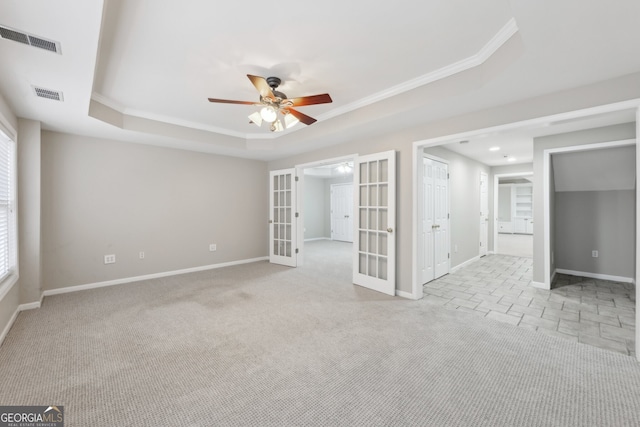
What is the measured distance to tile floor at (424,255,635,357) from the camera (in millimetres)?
2770

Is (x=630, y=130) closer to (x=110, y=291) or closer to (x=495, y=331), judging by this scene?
(x=495, y=331)

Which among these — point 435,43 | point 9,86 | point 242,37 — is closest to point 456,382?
point 435,43

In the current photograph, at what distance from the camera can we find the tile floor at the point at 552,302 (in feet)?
9.09

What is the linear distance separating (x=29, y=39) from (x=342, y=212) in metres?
8.62

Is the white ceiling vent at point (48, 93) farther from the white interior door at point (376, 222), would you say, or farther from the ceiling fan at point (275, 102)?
the white interior door at point (376, 222)

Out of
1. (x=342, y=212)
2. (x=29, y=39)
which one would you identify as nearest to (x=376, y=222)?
(x=29, y=39)

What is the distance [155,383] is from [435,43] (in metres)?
3.43

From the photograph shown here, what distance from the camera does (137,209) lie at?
15.3 ft

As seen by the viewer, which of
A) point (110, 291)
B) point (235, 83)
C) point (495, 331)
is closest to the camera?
point (495, 331)

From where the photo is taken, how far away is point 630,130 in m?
3.65

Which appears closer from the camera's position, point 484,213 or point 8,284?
point 8,284

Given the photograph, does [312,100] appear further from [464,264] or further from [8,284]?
[464,264]

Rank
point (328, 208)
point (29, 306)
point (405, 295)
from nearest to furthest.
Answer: point (29, 306) < point (405, 295) < point (328, 208)

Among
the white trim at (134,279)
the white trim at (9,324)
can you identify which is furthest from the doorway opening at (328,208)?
the white trim at (9,324)
